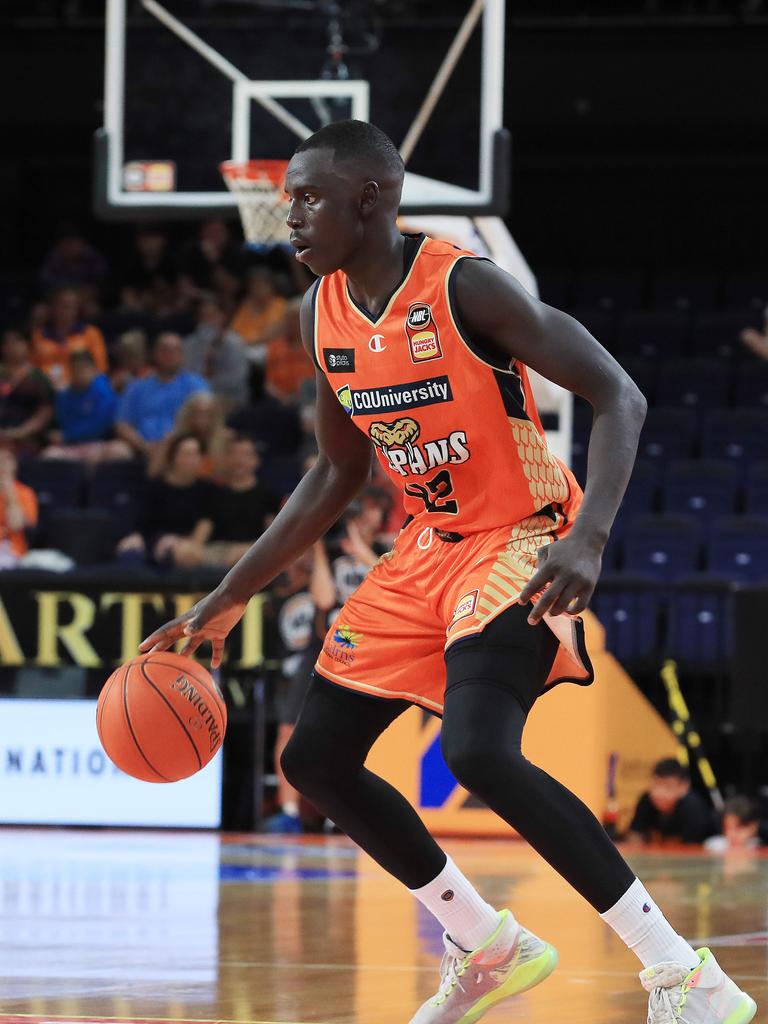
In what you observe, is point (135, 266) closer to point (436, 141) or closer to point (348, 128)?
point (436, 141)

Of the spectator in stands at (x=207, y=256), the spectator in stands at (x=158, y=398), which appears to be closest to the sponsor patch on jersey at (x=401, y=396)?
the spectator in stands at (x=158, y=398)

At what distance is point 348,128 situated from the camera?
4059mm

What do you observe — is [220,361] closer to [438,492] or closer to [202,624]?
[202,624]

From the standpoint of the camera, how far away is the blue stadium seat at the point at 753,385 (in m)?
14.7

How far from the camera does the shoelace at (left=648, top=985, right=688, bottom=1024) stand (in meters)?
3.73

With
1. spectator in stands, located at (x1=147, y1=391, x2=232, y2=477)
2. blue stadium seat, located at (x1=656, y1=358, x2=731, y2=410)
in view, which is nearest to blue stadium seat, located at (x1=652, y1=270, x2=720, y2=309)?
blue stadium seat, located at (x1=656, y1=358, x2=731, y2=410)

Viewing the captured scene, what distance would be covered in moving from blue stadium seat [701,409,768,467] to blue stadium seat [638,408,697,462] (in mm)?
126

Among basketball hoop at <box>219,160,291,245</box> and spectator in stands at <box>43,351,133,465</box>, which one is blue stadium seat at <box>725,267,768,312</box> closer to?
spectator in stands at <box>43,351,133,465</box>

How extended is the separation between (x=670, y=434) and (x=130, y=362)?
4.31 metres

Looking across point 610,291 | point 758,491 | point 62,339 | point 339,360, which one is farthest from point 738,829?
point 610,291

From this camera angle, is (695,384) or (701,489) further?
(695,384)

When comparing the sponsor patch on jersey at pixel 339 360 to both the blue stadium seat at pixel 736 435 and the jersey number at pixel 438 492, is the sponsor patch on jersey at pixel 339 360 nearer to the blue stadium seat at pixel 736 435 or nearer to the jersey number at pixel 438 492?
the jersey number at pixel 438 492

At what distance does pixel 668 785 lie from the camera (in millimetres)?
10070

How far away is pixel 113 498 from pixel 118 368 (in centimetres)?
168
